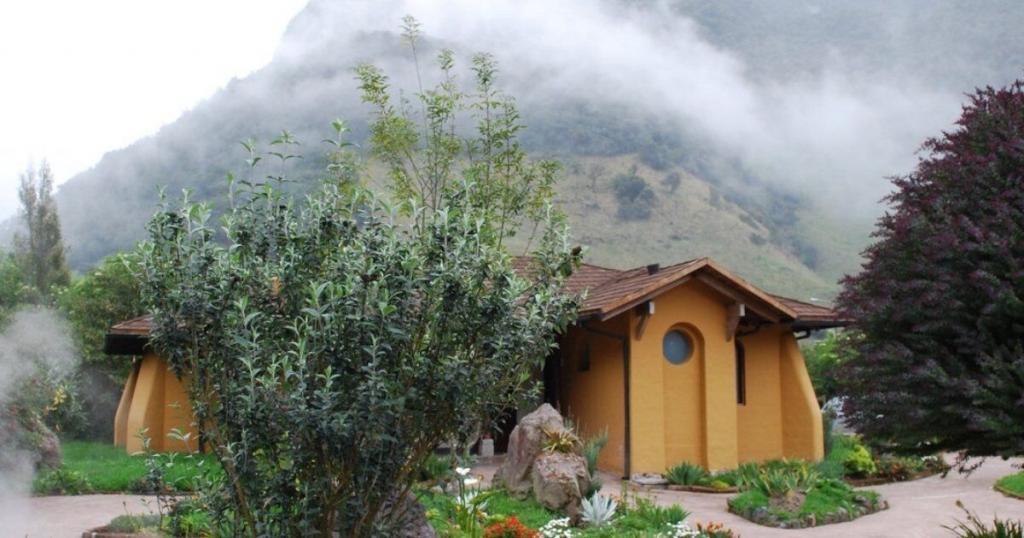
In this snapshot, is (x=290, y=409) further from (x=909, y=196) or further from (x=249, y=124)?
(x=249, y=124)

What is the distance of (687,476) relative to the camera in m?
16.6

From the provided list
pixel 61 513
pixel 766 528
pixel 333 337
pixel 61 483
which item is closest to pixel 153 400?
pixel 61 483

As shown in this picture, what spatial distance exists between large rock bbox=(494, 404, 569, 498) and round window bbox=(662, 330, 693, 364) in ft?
15.5

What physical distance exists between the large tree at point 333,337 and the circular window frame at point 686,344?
11.6 metres

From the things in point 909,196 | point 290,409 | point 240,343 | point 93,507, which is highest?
point 909,196

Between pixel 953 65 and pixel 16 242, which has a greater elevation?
pixel 953 65

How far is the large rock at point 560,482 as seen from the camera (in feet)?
41.7

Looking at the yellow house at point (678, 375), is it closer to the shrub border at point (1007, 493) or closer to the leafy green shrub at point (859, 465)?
the leafy green shrub at point (859, 465)

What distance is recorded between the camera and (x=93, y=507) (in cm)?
1401

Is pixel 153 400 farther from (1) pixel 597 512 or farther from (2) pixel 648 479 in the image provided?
(1) pixel 597 512

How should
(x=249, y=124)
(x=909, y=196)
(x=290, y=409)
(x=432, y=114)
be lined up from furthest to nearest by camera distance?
(x=249, y=124) < (x=432, y=114) < (x=909, y=196) < (x=290, y=409)

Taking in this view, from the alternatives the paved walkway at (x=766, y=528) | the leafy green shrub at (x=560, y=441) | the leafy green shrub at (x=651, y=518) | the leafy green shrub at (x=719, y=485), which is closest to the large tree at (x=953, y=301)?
the leafy green shrub at (x=651, y=518)

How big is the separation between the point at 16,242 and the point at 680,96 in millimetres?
108988

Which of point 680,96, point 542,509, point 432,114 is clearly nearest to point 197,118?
point 680,96
